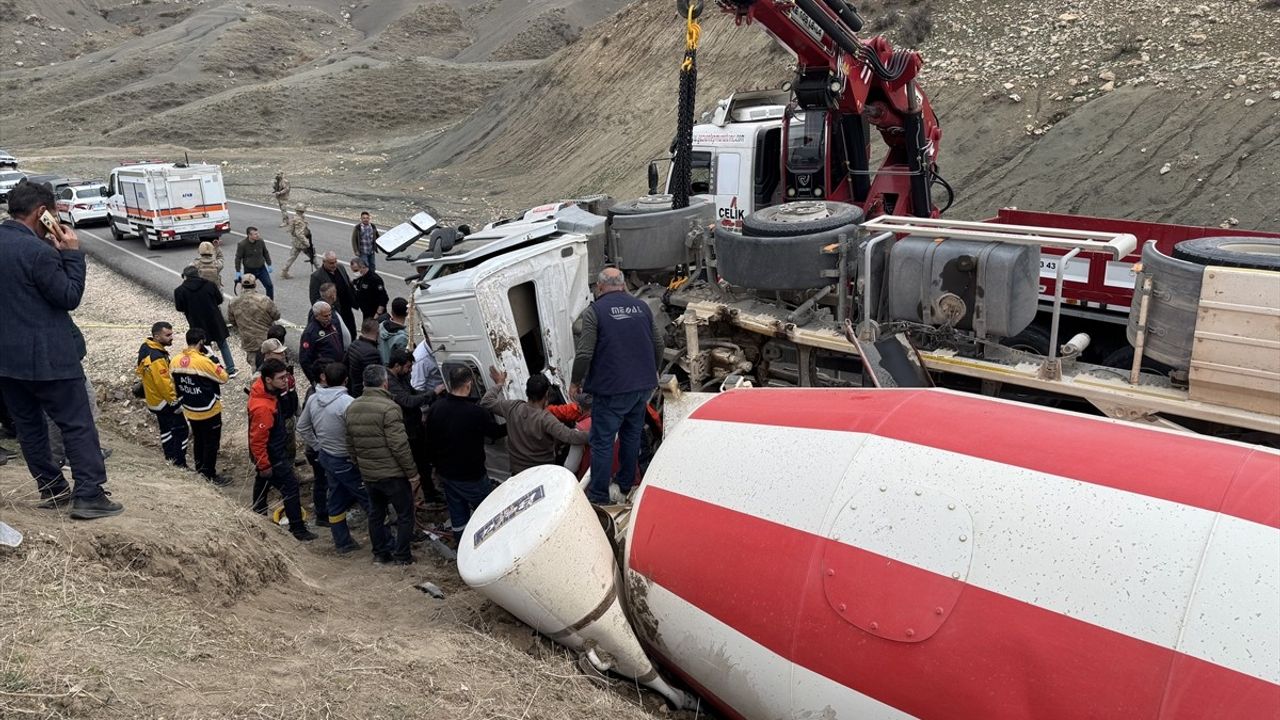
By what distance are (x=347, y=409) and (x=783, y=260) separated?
3559 mm

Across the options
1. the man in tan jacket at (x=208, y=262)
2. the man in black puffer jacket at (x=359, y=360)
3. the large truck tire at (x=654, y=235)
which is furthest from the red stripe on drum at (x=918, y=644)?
the man in tan jacket at (x=208, y=262)

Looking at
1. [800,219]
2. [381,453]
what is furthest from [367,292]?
[800,219]

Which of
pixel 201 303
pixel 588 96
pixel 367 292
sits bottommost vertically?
pixel 201 303

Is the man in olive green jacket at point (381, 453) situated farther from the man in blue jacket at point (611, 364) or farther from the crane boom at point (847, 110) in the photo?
the crane boom at point (847, 110)

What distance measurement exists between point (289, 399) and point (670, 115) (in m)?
21.5

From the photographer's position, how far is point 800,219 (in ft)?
24.7

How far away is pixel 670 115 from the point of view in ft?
91.9

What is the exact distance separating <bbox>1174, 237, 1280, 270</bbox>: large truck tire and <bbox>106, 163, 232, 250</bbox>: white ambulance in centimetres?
2233

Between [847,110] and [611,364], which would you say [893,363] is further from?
[847,110]

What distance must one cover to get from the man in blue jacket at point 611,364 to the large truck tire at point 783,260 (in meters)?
1.17

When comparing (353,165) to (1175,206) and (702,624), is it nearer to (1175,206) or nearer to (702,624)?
(1175,206)

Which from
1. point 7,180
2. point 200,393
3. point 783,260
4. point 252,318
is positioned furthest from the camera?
point 7,180

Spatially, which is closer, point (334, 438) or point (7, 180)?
point (334, 438)

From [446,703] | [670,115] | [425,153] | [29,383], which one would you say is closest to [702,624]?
[446,703]
